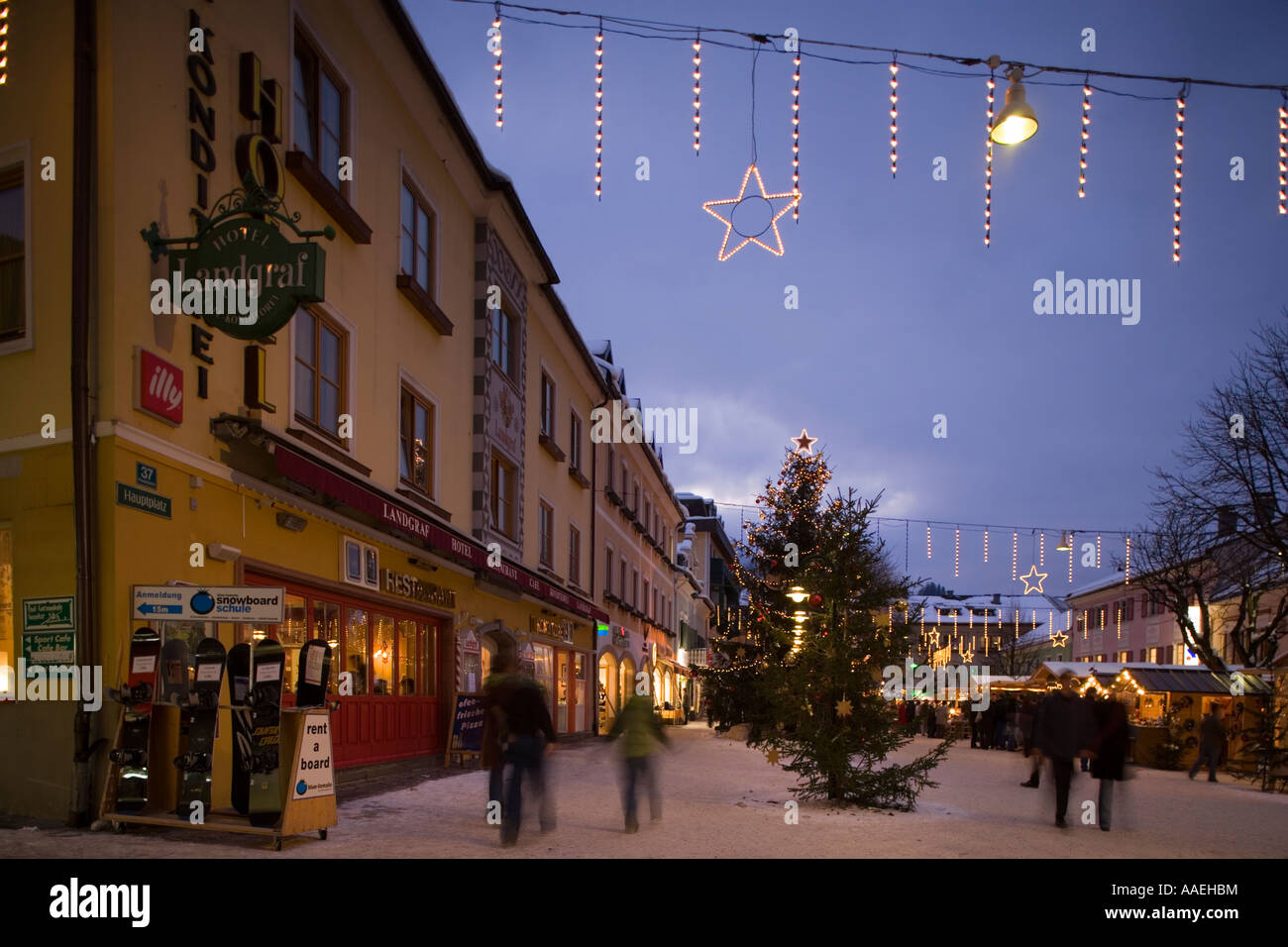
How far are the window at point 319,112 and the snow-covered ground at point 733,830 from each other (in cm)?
737

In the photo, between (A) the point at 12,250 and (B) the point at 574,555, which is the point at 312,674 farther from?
(B) the point at 574,555

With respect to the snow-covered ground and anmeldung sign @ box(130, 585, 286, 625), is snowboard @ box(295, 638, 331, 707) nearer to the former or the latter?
anmeldung sign @ box(130, 585, 286, 625)

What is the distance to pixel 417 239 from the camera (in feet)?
52.8

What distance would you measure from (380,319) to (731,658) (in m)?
21.2

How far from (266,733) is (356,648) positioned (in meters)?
5.13

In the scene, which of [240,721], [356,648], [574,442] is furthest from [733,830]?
[574,442]

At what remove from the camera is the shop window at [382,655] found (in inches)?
559

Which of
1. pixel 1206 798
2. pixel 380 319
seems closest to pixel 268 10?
pixel 380 319

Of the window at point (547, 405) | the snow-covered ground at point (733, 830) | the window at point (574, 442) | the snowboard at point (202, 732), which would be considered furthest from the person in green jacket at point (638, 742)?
the window at point (574, 442)

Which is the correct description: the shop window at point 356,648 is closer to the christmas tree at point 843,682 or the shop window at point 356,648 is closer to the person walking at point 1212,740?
the christmas tree at point 843,682

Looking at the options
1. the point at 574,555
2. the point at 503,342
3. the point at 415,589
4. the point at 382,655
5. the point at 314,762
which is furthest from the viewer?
the point at 574,555

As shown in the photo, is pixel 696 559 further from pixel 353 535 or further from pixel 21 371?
pixel 21 371

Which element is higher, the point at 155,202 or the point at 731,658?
the point at 155,202
